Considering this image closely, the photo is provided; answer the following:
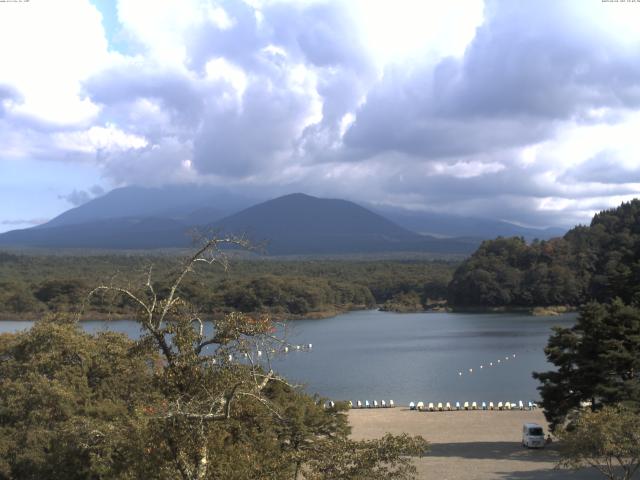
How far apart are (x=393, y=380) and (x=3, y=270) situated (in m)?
77.4

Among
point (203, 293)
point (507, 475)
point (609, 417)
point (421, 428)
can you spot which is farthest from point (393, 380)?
point (203, 293)

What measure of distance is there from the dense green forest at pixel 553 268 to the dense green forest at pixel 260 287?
7.08m

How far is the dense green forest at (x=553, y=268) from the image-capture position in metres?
73.8

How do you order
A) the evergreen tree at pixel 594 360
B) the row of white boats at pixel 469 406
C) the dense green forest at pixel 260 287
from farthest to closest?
1. the dense green forest at pixel 260 287
2. the row of white boats at pixel 469 406
3. the evergreen tree at pixel 594 360

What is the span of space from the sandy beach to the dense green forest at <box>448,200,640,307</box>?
161ft

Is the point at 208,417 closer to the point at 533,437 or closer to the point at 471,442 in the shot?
the point at 533,437

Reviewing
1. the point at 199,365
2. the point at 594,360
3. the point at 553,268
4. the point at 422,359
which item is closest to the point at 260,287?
the point at 553,268

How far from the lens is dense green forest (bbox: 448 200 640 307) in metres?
73.8

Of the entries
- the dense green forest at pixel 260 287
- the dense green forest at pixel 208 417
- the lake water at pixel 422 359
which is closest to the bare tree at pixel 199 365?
the dense green forest at pixel 208 417

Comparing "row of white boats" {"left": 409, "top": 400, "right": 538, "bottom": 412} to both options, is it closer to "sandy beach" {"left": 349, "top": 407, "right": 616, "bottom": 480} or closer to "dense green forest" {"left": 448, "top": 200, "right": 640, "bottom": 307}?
"sandy beach" {"left": 349, "top": 407, "right": 616, "bottom": 480}

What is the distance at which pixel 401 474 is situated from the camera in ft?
23.2

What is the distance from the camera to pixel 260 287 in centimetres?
7144

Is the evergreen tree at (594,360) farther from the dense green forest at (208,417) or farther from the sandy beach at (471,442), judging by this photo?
the dense green forest at (208,417)

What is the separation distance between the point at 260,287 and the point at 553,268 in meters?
31.2
